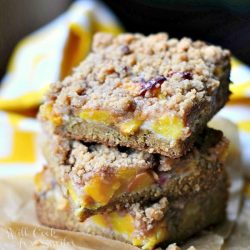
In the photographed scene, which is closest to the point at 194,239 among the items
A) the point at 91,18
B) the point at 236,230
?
the point at 236,230

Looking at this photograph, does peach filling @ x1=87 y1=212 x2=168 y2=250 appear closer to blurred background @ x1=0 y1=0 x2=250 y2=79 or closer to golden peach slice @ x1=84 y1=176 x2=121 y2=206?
golden peach slice @ x1=84 y1=176 x2=121 y2=206

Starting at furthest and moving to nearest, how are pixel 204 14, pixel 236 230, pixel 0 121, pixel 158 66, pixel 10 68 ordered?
pixel 204 14 → pixel 10 68 → pixel 0 121 → pixel 236 230 → pixel 158 66

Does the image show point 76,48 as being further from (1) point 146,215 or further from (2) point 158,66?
(1) point 146,215

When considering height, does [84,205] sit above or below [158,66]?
below

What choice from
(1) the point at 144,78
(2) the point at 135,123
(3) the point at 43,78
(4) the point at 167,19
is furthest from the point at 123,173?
(4) the point at 167,19

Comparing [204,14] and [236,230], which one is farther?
[204,14]

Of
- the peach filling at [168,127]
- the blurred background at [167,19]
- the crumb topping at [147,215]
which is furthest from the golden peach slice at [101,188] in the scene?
the blurred background at [167,19]

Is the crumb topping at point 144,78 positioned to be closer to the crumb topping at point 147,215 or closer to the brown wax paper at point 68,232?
the crumb topping at point 147,215

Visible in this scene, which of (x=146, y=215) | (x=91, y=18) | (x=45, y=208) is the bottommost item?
(x=45, y=208)

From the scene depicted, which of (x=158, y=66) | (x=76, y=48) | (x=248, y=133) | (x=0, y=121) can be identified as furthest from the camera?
(x=76, y=48)
